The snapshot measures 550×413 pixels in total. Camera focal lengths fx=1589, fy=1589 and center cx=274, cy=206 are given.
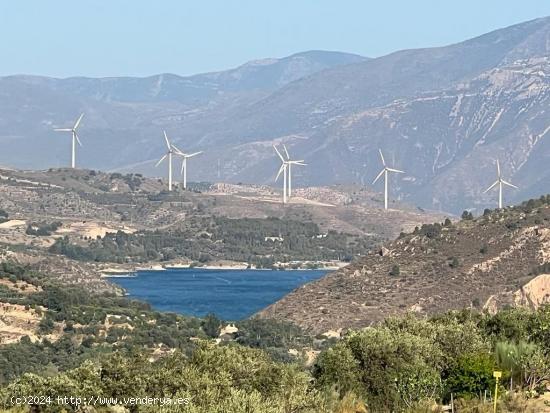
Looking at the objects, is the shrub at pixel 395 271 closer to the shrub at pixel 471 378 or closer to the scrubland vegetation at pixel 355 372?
the scrubland vegetation at pixel 355 372

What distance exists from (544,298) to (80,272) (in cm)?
9426

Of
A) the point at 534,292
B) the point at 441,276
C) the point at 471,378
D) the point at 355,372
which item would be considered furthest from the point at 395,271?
the point at 471,378

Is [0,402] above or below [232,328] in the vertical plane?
above

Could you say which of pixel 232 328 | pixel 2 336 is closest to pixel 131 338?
pixel 2 336

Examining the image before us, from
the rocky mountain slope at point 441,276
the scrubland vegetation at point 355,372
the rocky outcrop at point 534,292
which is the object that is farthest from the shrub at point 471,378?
the rocky mountain slope at point 441,276

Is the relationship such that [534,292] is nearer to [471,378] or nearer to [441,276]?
[441,276]

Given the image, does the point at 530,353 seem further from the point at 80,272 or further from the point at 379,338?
the point at 80,272

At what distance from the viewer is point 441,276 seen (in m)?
126

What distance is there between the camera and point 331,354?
2148 inches

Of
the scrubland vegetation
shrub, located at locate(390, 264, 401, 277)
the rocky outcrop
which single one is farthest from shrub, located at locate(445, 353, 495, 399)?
shrub, located at locate(390, 264, 401, 277)

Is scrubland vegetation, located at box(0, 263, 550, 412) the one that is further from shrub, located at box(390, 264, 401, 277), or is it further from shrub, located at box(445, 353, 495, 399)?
shrub, located at box(390, 264, 401, 277)

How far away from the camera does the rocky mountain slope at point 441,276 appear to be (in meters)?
117

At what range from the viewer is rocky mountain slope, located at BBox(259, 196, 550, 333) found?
11725cm

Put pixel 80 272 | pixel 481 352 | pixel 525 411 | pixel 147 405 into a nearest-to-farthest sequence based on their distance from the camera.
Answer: pixel 147 405, pixel 525 411, pixel 481 352, pixel 80 272
